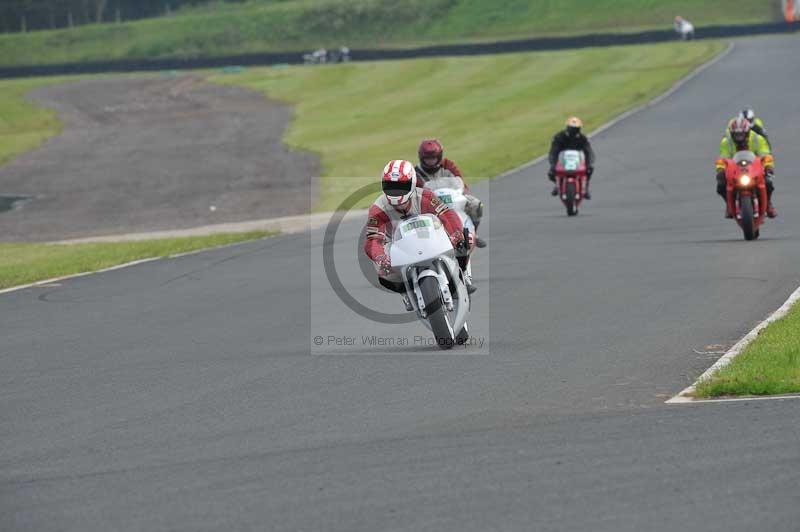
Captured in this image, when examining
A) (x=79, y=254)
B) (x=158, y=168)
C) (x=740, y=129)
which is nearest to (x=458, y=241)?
(x=740, y=129)

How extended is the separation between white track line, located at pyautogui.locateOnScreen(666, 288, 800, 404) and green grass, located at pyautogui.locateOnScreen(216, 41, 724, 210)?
20.2 m

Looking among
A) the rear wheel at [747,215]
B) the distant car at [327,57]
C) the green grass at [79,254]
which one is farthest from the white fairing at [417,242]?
the distant car at [327,57]

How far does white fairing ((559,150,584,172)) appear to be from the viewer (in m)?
25.1

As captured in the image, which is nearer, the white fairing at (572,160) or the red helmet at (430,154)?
the red helmet at (430,154)

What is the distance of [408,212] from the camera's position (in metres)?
11.8

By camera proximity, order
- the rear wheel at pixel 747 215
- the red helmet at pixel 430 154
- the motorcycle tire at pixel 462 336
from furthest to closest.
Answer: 1. the rear wheel at pixel 747 215
2. the red helmet at pixel 430 154
3. the motorcycle tire at pixel 462 336

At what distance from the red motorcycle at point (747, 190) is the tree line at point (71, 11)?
92.1m

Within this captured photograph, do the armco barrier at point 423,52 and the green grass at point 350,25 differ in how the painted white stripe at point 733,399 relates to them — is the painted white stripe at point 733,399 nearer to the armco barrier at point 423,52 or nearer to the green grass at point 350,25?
the armco barrier at point 423,52

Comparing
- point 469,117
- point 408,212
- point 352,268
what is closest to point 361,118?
point 469,117

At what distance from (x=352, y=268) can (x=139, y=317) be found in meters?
4.60

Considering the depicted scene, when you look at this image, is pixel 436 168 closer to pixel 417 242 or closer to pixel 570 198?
pixel 417 242

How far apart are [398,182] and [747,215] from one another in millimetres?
8762

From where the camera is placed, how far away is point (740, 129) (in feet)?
63.5

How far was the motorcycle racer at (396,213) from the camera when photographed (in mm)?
11562
